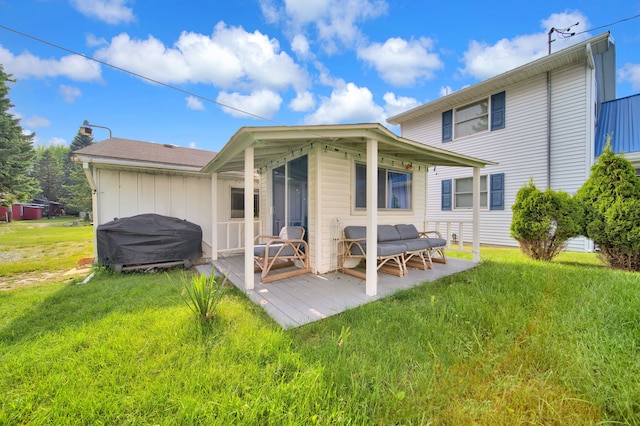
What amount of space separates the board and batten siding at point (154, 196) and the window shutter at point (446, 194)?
8453 mm

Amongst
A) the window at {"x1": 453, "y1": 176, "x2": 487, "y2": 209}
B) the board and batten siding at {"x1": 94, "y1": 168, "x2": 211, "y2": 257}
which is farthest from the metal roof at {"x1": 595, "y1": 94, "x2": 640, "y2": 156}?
the board and batten siding at {"x1": 94, "y1": 168, "x2": 211, "y2": 257}

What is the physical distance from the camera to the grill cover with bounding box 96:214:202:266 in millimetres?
4984

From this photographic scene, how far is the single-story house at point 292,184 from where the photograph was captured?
3.58 metres

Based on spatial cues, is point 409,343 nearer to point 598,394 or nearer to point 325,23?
point 598,394

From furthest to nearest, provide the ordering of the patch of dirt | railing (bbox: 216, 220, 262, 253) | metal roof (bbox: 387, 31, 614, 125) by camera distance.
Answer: railing (bbox: 216, 220, 262, 253), metal roof (bbox: 387, 31, 614, 125), the patch of dirt

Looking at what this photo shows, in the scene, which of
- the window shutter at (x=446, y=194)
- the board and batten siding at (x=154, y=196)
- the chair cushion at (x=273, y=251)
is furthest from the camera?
the window shutter at (x=446, y=194)

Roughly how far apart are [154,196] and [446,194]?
9.76 metres

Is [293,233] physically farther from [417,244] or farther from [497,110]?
[497,110]

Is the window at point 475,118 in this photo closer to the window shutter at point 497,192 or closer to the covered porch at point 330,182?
the window shutter at point 497,192

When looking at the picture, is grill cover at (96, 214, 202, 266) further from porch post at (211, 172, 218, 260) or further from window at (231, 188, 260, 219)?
window at (231, 188, 260, 219)

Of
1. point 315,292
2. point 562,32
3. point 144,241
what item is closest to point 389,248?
point 315,292

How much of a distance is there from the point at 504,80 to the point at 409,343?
369 inches

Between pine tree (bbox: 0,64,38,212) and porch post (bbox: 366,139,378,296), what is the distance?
20.4 meters

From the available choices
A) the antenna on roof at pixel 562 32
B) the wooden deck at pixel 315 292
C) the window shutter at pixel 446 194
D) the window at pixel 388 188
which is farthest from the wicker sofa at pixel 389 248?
the antenna on roof at pixel 562 32
